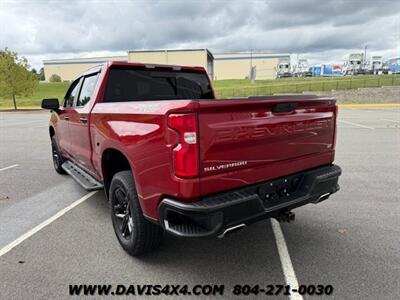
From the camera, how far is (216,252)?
10.9 feet

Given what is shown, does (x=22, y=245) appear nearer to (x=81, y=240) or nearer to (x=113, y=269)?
(x=81, y=240)

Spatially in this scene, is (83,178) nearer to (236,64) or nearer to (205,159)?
(205,159)

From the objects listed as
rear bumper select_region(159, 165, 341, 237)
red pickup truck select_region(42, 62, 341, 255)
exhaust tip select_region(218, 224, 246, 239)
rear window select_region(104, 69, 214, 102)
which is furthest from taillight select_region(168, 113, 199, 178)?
rear window select_region(104, 69, 214, 102)

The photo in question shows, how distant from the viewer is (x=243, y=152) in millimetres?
2594

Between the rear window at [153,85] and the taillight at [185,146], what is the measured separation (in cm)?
190

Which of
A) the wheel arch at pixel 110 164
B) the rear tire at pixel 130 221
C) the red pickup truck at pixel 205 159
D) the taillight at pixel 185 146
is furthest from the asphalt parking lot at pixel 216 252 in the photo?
the taillight at pixel 185 146

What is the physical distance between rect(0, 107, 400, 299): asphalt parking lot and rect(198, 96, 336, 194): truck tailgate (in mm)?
926

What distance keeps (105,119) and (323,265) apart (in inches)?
104

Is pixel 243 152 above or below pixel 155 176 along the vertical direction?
above

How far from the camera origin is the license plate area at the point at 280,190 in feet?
9.10

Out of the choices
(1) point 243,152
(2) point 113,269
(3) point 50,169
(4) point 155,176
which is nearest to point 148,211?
(4) point 155,176

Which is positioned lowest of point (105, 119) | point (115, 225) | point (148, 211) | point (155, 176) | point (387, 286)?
point (387, 286)

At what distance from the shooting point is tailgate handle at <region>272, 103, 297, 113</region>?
8.95ft

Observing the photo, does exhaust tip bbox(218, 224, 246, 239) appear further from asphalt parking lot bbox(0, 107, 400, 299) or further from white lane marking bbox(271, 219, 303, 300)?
white lane marking bbox(271, 219, 303, 300)
